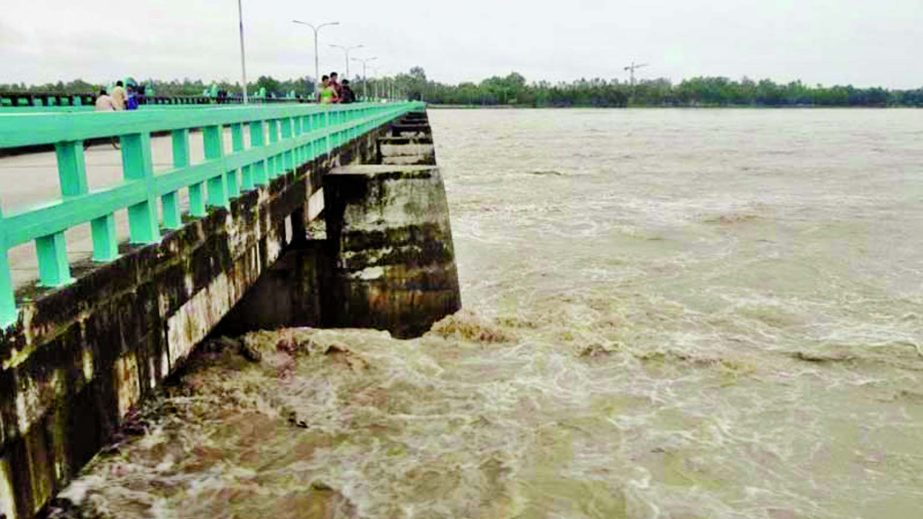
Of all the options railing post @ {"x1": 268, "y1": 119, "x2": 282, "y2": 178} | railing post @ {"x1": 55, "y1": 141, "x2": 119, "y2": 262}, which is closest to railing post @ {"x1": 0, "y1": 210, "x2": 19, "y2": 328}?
railing post @ {"x1": 55, "y1": 141, "x2": 119, "y2": 262}

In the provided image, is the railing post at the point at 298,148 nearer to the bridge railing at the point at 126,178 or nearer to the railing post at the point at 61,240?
the bridge railing at the point at 126,178

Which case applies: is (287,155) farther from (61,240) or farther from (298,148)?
(61,240)

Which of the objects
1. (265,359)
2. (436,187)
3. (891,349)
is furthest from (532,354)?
(891,349)

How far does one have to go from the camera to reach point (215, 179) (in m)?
6.58

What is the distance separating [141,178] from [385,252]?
5.62m

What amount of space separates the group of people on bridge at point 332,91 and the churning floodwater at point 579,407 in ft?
23.4

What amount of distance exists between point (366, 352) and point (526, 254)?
27.4ft

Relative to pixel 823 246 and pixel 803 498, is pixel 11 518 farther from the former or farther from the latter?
pixel 823 246

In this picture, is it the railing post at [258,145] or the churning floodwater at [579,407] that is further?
the railing post at [258,145]

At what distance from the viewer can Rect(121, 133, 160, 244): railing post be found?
4785 millimetres

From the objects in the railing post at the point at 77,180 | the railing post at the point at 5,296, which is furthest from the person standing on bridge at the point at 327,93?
the railing post at the point at 5,296

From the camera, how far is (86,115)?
4.03 meters

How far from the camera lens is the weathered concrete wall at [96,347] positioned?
3438 millimetres

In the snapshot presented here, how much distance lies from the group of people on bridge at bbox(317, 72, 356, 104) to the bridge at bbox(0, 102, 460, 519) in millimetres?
9321
